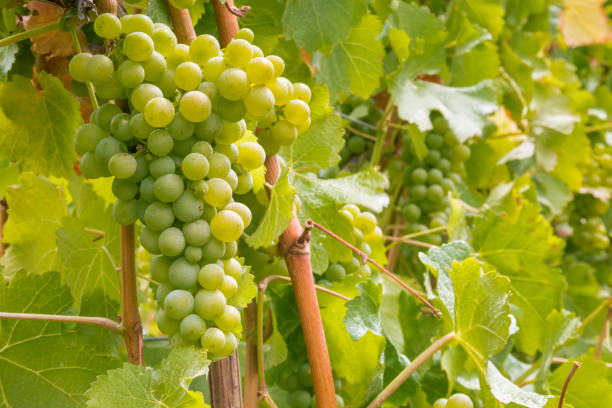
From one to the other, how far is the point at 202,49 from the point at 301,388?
446mm

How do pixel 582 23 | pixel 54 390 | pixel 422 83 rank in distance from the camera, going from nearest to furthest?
1. pixel 54 390
2. pixel 422 83
3. pixel 582 23

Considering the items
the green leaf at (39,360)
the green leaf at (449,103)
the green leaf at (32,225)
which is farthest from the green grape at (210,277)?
the green leaf at (449,103)

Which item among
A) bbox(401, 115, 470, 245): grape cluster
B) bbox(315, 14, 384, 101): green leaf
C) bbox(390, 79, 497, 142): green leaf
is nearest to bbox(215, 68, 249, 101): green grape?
bbox(315, 14, 384, 101): green leaf

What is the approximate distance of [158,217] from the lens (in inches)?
18.4

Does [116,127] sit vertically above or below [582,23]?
above

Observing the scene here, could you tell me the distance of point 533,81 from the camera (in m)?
1.55

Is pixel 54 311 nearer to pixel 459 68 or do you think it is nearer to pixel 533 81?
pixel 459 68

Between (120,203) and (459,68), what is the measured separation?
943 mm

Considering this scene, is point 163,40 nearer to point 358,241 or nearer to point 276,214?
point 276,214

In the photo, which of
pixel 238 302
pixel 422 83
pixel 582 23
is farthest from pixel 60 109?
pixel 582 23

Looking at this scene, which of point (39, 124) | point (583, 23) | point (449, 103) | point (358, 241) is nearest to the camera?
point (39, 124)

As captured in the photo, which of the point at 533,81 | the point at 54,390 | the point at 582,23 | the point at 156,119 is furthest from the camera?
the point at 582,23

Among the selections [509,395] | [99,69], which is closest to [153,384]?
[99,69]

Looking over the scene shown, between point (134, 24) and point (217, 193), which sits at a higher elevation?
point (134, 24)
